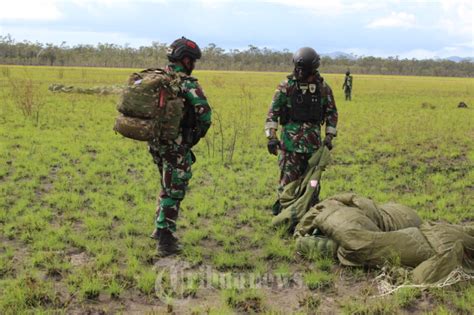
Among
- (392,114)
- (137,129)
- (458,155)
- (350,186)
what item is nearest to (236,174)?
(350,186)

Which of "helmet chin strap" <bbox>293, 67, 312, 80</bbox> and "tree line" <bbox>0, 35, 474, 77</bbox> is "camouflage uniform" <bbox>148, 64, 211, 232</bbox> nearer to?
"helmet chin strap" <bbox>293, 67, 312, 80</bbox>

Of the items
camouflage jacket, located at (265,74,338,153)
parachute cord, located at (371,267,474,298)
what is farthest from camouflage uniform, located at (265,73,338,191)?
parachute cord, located at (371,267,474,298)

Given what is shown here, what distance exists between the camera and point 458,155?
34.6 ft

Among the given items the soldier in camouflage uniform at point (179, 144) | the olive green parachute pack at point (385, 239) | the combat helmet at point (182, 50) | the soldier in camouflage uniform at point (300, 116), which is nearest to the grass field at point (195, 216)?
the olive green parachute pack at point (385, 239)

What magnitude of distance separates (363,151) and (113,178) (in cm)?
604

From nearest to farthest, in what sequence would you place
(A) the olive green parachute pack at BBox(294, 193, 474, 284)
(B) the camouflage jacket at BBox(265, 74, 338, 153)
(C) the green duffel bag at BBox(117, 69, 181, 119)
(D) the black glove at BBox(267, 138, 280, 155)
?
(A) the olive green parachute pack at BBox(294, 193, 474, 284) → (C) the green duffel bag at BBox(117, 69, 181, 119) → (D) the black glove at BBox(267, 138, 280, 155) → (B) the camouflage jacket at BBox(265, 74, 338, 153)

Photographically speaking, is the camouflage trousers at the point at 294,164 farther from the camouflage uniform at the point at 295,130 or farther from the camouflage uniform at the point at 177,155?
the camouflage uniform at the point at 177,155

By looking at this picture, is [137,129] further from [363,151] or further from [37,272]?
[363,151]

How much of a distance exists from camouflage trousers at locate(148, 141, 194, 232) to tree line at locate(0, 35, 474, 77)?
2850 inches

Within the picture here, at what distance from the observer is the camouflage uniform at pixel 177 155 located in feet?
15.0

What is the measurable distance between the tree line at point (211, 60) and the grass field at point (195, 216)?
66401 mm

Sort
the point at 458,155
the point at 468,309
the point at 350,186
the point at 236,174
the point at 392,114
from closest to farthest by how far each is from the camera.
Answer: the point at 468,309 → the point at 350,186 → the point at 236,174 → the point at 458,155 → the point at 392,114

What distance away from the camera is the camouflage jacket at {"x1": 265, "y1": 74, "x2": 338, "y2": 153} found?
18.0 ft

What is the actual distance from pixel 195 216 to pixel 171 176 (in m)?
1.59
